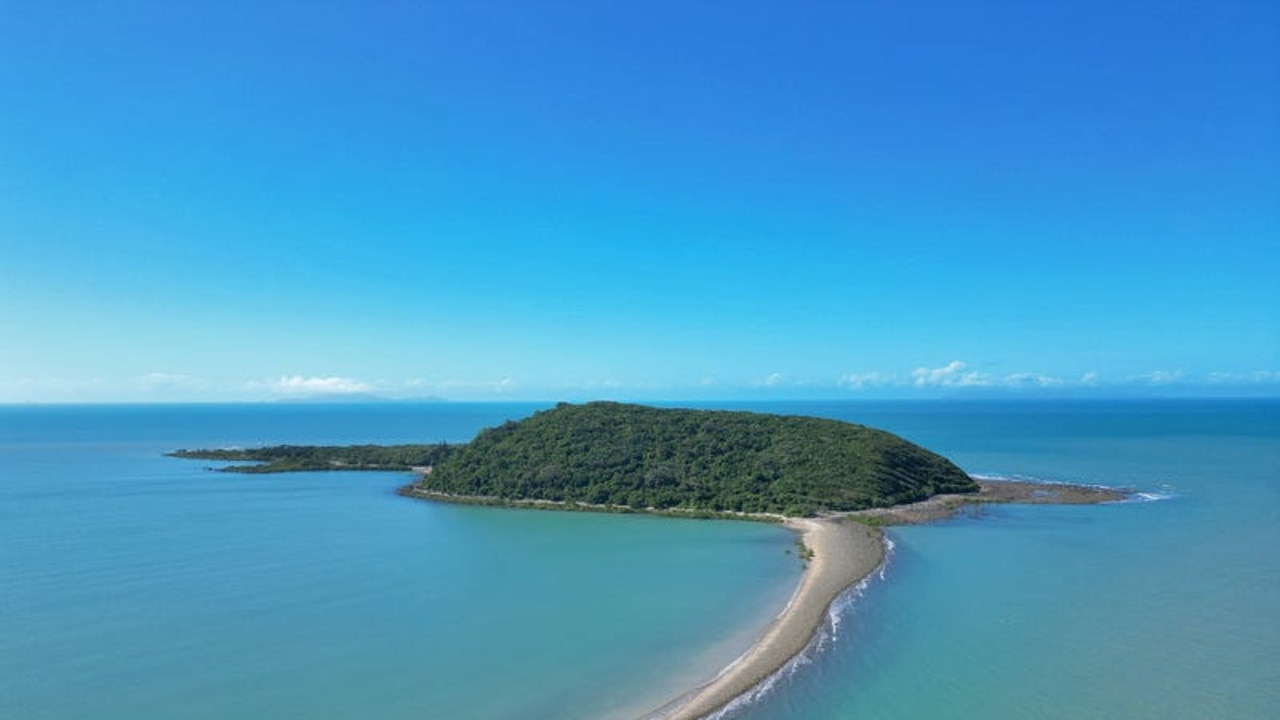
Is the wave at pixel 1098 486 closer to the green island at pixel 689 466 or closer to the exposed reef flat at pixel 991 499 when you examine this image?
the exposed reef flat at pixel 991 499

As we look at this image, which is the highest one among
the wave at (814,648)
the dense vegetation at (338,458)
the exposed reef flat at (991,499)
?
the dense vegetation at (338,458)

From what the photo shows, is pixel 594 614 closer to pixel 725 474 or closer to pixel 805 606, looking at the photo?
pixel 805 606

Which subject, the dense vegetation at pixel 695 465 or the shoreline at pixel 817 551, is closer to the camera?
the shoreline at pixel 817 551

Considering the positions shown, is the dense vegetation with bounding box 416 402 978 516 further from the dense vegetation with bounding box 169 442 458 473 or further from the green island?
the dense vegetation with bounding box 169 442 458 473

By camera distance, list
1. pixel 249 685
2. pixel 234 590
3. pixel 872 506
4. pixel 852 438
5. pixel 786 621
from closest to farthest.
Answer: pixel 249 685
pixel 786 621
pixel 234 590
pixel 872 506
pixel 852 438

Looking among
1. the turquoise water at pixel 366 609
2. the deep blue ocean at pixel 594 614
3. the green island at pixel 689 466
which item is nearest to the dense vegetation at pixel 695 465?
the green island at pixel 689 466

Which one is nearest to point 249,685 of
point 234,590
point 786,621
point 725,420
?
point 234,590

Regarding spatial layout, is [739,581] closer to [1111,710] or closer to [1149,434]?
[1111,710]

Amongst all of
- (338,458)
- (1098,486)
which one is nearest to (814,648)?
(1098,486)
